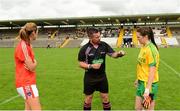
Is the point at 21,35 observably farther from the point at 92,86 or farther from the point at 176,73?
the point at 176,73

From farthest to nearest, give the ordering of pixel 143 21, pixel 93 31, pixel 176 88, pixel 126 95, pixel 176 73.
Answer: pixel 143 21 < pixel 176 73 < pixel 176 88 < pixel 126 95 < pixel 93 31

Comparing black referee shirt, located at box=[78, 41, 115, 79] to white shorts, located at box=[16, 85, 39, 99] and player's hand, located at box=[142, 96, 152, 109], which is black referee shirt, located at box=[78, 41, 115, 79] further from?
white shorts, located at box=[16, 85, 39, 99]

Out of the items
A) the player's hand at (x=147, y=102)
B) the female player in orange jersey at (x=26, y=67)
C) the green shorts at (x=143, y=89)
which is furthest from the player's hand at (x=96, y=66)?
the female player in orange jersey at (x=26, y=67)

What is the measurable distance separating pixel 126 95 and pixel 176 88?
7.58 feet

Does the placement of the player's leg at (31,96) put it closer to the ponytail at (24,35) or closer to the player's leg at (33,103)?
the player's leg at (33,103)

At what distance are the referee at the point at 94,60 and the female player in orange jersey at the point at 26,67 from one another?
191 centimetres

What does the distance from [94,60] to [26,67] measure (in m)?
2.26

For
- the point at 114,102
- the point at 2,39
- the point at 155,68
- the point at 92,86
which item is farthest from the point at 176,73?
the point at 2,39

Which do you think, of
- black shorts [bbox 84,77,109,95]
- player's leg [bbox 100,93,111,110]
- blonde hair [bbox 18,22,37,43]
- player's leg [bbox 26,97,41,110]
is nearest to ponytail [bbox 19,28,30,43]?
blonde hair [bbox 18,22,37,43]

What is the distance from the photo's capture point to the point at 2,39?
77.4 m

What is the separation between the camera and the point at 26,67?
21.6 feet

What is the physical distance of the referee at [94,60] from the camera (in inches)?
330

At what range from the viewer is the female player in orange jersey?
6582mm

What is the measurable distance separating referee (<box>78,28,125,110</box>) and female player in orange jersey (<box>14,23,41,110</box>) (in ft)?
6.26
